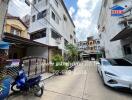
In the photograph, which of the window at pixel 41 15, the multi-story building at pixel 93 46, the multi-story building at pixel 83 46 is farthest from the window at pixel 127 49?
the multi-story building at pixel 83 46

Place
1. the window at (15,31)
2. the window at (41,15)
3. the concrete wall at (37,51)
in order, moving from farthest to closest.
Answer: the window at (41,15), the window at (15,31), the concrete wall at (37,51)

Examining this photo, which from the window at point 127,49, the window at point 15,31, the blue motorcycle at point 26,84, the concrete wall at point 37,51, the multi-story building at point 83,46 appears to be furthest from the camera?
the multi-story building at point 83,46

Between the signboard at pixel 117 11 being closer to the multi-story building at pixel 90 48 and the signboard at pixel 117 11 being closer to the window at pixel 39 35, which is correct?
the window at pixel 39 35

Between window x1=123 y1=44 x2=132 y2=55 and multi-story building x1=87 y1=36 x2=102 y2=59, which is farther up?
multi-story building x1=87 y1=36 x2=102 y2=59

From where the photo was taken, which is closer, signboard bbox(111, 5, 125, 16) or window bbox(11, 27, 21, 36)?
signboard bbox(111, 5, 125, 16)

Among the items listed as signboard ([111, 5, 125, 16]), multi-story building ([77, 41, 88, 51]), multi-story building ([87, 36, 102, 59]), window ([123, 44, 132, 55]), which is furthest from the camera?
multi-story building ([77, 41, 88, 51])

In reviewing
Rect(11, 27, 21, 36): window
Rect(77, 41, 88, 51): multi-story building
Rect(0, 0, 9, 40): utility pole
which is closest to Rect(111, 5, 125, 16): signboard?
Rect(0, 0, 9, 40): utility pole

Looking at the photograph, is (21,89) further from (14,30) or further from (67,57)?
(67,57)

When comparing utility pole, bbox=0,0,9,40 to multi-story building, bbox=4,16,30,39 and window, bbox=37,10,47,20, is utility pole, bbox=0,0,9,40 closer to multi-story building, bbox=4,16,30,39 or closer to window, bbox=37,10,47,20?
multi-story building, bbox=4,16,30,39

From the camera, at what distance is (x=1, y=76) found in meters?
3.49

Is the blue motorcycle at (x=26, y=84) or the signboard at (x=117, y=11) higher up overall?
the signboard at (x=117, y=11)

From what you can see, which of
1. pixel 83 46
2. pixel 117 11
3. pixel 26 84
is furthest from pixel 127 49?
pixel 83 46

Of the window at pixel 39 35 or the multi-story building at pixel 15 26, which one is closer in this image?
the multi-story building at pixel 15 26

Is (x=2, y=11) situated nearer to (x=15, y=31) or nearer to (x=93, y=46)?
(x=15, y=31)
